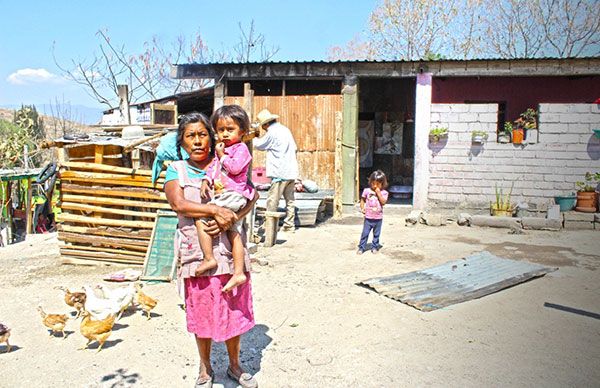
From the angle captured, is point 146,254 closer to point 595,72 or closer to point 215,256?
point 215,256

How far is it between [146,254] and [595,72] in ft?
30.2

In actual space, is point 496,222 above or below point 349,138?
below

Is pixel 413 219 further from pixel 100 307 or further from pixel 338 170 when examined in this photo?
pixel 100 307

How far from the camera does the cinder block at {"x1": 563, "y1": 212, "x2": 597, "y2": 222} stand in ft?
29.4

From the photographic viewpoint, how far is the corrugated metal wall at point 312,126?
34.6 feet

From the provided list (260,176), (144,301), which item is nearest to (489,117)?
(260,176)

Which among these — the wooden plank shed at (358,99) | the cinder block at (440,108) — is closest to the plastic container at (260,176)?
the wooden plank shed at (358,99)

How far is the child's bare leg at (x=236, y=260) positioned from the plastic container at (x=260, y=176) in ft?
24.8

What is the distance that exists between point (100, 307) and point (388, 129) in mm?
11643

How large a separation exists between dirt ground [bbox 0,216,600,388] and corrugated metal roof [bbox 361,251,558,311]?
127 millimetres

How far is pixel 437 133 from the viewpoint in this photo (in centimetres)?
1020

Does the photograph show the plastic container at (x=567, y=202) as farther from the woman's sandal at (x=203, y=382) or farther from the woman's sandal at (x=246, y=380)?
the woman's sandal at (x=203, y=382)

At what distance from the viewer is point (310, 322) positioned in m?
4.38

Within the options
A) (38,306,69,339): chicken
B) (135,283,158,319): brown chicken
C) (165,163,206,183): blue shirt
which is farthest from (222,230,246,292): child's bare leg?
(38,306,69,339): chicken
